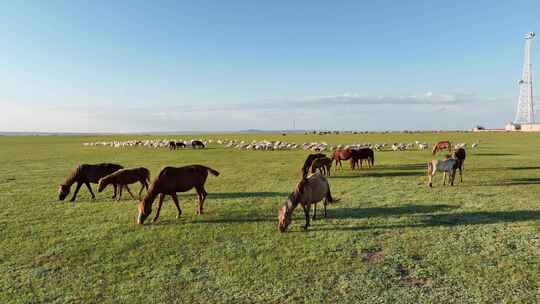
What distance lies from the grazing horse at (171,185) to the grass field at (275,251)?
51cm

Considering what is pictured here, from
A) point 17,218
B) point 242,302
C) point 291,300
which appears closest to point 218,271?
point 242,302

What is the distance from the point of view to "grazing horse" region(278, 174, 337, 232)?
9.29 m

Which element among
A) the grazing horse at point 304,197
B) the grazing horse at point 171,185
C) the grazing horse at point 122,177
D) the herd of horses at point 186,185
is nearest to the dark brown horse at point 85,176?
the herd of horses at point 186,185

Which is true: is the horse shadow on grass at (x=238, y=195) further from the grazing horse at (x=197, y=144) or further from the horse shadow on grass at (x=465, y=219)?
the grazing horse at (x=197, y=144)

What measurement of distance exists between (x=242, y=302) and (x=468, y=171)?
19.7 meters

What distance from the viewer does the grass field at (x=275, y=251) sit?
6.14 metres

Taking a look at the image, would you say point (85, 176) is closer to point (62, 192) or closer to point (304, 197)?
point (62, 192)

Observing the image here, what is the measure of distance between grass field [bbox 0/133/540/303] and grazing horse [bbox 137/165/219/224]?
506 mm

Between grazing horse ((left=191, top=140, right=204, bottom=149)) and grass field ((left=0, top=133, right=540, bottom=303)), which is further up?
grazing horse ((left=191, top=140, right=204, bottom=149))

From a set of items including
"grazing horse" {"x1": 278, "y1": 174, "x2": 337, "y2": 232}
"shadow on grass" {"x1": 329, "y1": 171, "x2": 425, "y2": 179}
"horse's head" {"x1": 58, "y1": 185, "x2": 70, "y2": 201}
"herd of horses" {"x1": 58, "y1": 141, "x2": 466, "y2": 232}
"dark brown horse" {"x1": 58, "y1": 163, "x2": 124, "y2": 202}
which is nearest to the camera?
"grazing horse" {"x1": 278, "y1": 174, "x2": 337, "y2": 232}

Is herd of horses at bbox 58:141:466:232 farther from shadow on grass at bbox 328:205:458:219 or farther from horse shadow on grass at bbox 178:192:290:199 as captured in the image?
horse shadow on grass at bbox 178:192:290:199

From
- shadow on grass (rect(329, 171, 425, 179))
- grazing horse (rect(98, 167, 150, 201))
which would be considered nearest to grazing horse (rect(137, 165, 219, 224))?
grazing horse (rect(98, 167, 150, 201))

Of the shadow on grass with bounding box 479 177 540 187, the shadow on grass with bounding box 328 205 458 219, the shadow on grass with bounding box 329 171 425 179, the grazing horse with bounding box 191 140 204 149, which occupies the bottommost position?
the shadow on grass with bounding box 328 205 458 219

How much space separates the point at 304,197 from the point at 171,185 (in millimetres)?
4576
